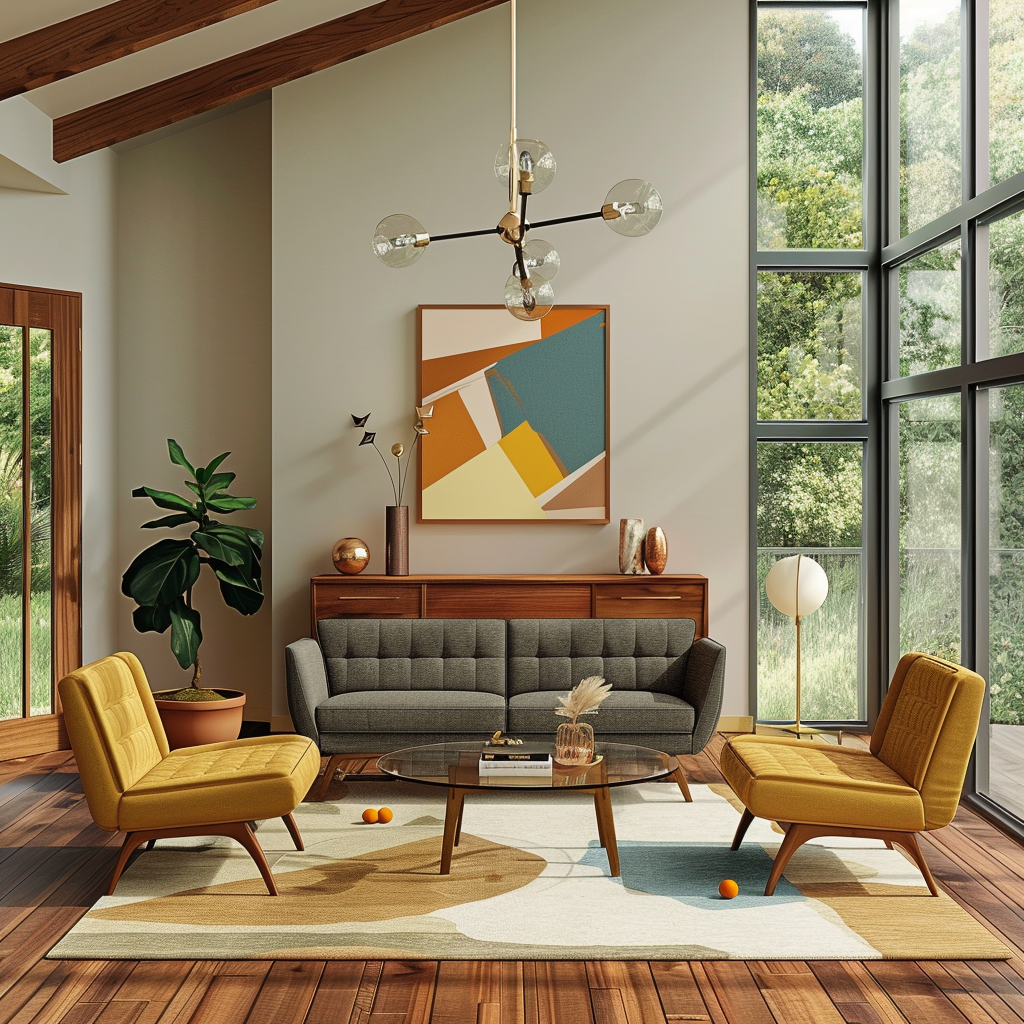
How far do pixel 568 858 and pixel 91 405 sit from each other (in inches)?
158

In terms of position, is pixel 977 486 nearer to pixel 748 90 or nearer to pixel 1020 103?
pixel 1020 103

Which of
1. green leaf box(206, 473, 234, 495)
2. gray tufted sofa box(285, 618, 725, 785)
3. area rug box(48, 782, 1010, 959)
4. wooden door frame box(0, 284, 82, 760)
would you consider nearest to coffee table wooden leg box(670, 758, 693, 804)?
area rug box(48, 782, 1010, 959)

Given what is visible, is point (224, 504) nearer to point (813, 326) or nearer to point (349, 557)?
point (349, 557)

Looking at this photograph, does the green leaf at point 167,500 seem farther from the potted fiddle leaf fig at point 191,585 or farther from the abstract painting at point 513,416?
the abstract painting at point 513,416

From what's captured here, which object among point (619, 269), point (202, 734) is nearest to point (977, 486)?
point (619, 269)

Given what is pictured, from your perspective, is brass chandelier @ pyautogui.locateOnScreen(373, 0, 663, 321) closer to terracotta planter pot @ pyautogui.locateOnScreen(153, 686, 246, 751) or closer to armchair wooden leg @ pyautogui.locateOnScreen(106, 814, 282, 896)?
armchair wooden leg @ pyautogui.locateOnScreen(106, 814, 282, 896)

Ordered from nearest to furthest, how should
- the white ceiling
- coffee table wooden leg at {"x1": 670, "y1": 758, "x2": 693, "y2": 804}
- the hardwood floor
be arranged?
the hardwood floor
coffee table wooden leg at {"x1": 670, "y1": 758, "x2": 693, "y2": 804}
the white ceiling

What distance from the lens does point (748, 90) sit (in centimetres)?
602

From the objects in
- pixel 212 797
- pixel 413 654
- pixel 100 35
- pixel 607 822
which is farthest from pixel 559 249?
pixel 212 797

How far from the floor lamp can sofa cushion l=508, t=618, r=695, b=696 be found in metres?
0.51

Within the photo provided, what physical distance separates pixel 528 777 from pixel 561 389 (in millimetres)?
2876

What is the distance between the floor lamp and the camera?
5418 millimetres

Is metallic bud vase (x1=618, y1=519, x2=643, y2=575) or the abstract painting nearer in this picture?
metallic bud vase (x1=618, y1=519, x2=643, y2=575)

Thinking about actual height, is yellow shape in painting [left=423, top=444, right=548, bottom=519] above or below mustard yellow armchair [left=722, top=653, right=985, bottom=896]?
above
